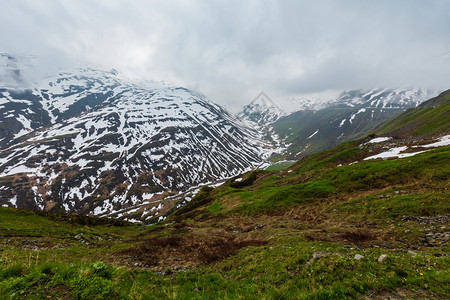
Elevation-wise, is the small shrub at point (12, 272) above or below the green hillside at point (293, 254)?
above

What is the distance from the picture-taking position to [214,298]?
6977 mm

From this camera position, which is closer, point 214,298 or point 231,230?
point 214,298

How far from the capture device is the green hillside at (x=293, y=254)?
6445 millimetres

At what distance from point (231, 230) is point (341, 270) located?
80.0 ft

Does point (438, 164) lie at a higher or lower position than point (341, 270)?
lower

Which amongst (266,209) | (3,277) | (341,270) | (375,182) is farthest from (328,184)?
(3,277)

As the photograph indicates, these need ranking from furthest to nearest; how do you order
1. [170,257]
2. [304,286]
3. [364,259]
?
[170,257] → [364,259] → [304,286]

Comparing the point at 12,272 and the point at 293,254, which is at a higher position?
the point at 12,272

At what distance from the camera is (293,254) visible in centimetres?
1229

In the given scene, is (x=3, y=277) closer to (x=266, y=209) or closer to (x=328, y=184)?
(x=266, y=209)

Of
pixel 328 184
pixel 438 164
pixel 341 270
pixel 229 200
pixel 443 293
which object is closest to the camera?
pixel 443 293

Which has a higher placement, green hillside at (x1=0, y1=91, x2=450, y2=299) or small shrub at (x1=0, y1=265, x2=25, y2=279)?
small shrub at (x1=0, y1=265, x2=25, y2=279)

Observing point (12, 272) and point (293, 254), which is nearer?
point (12, 272)

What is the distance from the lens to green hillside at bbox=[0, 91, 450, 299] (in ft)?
21.1
